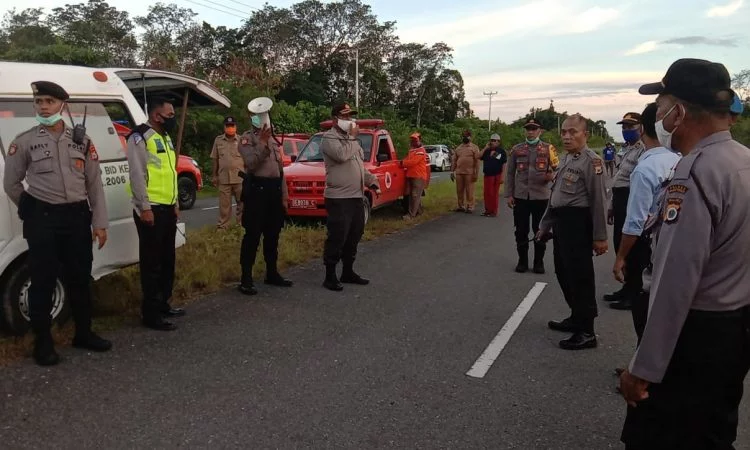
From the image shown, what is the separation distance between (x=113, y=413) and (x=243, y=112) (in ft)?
58.5

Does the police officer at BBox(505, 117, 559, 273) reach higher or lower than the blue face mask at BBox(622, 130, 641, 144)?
lower

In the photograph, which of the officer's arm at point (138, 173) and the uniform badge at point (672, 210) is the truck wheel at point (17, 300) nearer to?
the officer's arm at point (138, 173)

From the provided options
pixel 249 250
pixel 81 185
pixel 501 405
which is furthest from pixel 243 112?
pixel 501 405

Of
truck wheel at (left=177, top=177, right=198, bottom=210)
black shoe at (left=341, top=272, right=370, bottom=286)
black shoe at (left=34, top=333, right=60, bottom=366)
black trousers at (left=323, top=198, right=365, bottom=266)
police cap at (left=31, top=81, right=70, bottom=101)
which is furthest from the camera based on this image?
truck wheel at (left=177, top=177, right=198, bottom=210)

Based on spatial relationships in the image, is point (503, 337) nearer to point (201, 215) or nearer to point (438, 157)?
point (201, 215)

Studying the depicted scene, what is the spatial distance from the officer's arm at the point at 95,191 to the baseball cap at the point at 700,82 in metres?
3.87

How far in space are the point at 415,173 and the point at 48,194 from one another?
9.06m

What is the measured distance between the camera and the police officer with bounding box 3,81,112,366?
405 centimetres

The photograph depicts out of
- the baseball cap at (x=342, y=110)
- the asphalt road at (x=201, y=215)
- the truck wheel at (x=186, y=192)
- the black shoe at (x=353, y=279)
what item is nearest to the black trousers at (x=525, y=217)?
the black shoe at (x=353, y=279)

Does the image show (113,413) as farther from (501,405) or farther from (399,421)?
(501,405)

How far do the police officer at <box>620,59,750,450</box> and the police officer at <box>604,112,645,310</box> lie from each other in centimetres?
425

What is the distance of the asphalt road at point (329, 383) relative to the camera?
337 cm

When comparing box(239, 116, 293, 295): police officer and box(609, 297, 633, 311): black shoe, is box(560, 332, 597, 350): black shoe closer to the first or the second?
box(609, 297, 633, 311): black shoe

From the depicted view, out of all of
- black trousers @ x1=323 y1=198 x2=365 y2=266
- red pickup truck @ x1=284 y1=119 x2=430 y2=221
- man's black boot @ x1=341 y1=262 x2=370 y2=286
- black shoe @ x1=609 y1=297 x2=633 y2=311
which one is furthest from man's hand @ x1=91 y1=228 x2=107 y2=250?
black shoe @ x1=609 y1=297 x2=633 y2=311
